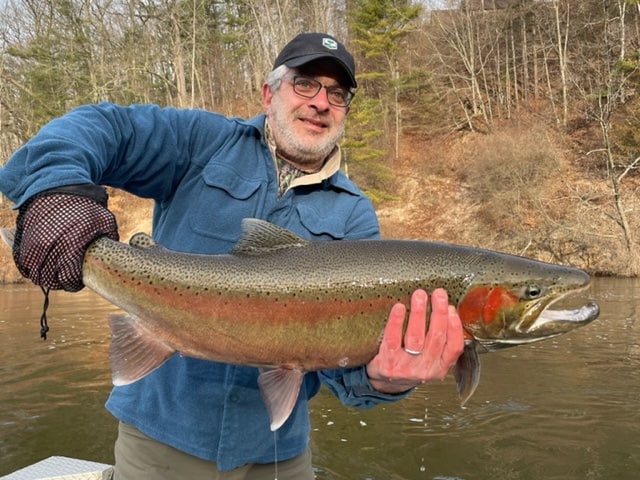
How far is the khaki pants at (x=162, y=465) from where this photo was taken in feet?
8.69

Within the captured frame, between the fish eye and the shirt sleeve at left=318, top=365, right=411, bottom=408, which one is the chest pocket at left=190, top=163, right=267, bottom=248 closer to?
the shirt sleeve at left=318, top=365, right=411, bottom=408

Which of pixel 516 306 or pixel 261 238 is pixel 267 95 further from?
pixel 516 306

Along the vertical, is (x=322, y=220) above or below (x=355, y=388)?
above

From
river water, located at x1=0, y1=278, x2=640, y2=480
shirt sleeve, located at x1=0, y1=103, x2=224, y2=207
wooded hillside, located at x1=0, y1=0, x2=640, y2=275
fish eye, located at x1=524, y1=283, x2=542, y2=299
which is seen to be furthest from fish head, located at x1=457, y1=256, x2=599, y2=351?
wooded hillside, located at x1=0, y1=0, x2=640, y2=275

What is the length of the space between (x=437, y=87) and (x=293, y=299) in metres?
36.1

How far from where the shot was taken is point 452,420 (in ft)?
23.0

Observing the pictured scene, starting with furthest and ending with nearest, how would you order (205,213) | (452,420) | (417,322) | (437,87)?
(437,87) → (452,420) → (205,213) → (417,322)

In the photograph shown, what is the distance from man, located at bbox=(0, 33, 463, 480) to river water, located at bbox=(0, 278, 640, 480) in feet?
10.8

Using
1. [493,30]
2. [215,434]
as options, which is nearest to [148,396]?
[215,434]

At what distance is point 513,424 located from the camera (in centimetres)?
673

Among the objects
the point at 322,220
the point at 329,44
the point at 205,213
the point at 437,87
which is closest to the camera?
the point at 205,213

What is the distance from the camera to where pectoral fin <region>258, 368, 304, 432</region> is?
2.38 meters

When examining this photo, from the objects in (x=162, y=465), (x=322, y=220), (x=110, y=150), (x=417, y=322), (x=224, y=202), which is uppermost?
(x=110, y=150)

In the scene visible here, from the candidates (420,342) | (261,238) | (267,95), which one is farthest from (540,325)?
(267,95)
